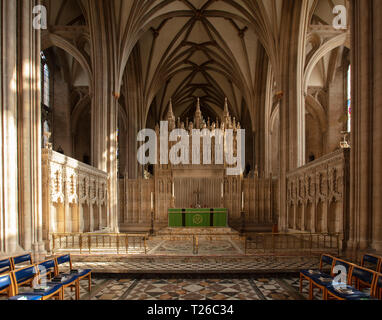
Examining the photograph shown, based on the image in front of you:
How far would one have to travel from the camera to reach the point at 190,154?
19047mm

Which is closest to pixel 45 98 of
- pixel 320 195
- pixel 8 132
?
pixel 8 132

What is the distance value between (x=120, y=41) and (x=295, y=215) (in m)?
13.1

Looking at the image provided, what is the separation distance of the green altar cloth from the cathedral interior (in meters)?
0.07

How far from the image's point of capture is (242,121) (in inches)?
1277

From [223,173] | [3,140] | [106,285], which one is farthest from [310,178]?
[3,140]

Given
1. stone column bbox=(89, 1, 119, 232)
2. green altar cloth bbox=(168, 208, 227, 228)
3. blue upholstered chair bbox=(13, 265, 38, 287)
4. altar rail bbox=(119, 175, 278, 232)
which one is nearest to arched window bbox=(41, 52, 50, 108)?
stone column bbox=(89, 1, 119, 232)

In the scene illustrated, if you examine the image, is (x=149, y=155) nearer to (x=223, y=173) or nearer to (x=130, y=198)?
(x=130, y=198)

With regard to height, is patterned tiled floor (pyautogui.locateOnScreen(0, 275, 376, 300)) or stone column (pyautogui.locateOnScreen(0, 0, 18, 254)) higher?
stone column (pyautogui.locateOnScreen(0, 0, 18, 254))

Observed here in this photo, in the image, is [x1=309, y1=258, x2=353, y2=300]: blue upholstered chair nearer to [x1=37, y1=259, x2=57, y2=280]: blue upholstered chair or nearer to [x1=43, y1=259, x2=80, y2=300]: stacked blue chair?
[x1=43, y1=259, x2=80, y2=300]: stacked blue chair

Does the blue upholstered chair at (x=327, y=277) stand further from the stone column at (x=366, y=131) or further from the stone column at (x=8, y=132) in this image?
the stone column at (x=8, y=132)

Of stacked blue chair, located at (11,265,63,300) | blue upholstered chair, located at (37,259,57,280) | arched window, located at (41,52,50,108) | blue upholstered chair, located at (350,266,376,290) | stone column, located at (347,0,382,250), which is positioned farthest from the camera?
arched window, located at (41,52,50,108)

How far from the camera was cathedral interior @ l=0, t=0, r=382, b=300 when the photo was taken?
722cm

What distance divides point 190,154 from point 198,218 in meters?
4.91

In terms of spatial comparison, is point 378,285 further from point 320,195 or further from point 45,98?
point 45,98
